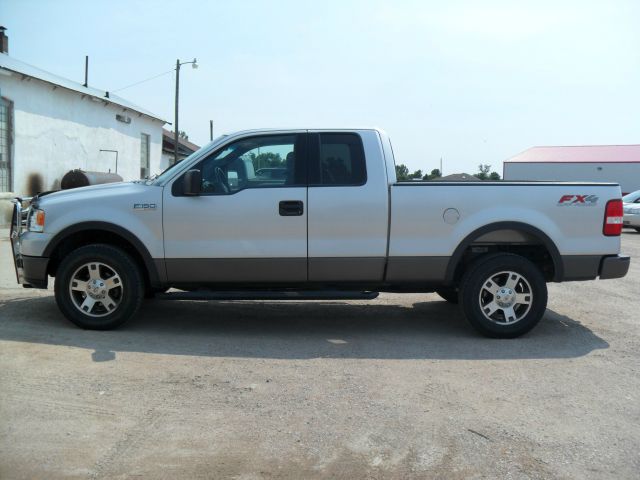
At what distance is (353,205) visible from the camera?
5906 millimetres

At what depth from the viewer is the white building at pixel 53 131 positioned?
55.0 ft

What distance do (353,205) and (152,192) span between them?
197 centimetres

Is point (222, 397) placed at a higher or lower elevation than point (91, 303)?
lower

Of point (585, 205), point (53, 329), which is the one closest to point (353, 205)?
point (585, 205)

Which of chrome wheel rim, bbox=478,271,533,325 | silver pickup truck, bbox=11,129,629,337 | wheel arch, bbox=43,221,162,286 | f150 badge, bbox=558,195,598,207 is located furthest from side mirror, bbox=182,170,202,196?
f150 badge, bbox=558,195,598,207

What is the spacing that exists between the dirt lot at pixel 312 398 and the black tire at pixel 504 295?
18cm

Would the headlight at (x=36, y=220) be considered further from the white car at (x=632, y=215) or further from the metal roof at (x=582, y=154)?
the metal roof at (x=582, y=154)

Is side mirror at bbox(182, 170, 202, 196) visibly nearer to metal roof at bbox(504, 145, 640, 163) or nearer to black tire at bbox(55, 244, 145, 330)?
black tire at bbox(55, 244, 145, 330)

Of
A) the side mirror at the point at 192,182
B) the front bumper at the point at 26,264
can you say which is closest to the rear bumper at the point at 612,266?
the side mirror at the point at 192,182

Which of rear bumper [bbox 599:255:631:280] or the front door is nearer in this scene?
the front door

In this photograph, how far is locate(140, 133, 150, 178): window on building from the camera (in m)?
27.7

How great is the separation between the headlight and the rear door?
104 inches

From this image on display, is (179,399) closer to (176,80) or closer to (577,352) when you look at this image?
(577,352)

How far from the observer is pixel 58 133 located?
1934cm
